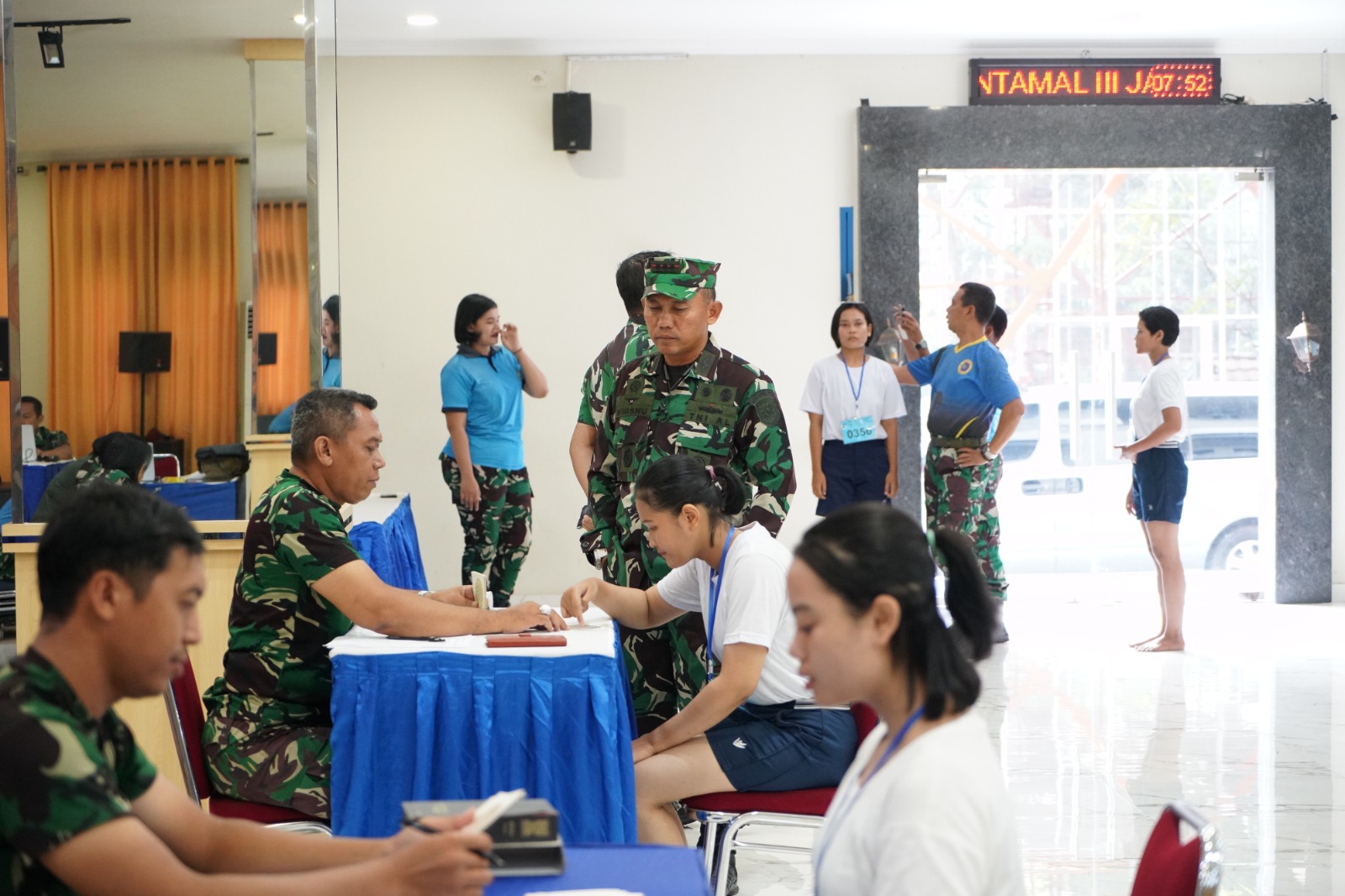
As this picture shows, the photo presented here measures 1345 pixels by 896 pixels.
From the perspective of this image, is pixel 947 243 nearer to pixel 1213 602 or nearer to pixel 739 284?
pixel 739 284

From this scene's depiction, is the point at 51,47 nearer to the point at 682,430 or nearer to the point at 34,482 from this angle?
the point at 34,482

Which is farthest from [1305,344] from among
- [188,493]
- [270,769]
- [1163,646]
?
[270,769]

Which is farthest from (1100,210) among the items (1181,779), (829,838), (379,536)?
(829,838)

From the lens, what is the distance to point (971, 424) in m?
5.71

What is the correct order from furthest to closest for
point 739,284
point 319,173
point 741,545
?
1. point 739,284
2. point 319,173
3. point 741,545

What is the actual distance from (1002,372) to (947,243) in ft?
5.67

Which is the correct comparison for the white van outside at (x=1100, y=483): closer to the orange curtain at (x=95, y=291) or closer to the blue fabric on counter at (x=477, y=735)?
the orange curtain at (x=95, y=291)

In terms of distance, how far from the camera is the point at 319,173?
4.19 metres

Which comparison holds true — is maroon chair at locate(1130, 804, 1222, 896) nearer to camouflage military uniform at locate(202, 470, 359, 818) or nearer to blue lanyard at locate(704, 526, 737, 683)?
blue lanyard at locate(704, 526, 737, 683)

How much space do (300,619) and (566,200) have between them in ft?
15.6

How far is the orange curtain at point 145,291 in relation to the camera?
3643 millimetres

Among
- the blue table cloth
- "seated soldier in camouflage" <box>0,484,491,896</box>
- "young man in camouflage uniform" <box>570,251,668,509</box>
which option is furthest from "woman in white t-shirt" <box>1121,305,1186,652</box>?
"seated soldier in camouflage" <box>0,484,491,896</box>

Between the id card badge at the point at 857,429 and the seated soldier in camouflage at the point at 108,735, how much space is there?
4669mm

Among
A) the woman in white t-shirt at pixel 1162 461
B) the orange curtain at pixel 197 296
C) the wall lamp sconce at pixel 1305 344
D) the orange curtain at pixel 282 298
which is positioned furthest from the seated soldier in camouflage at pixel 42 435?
the wall lamp sconce at pixel 1305 344
